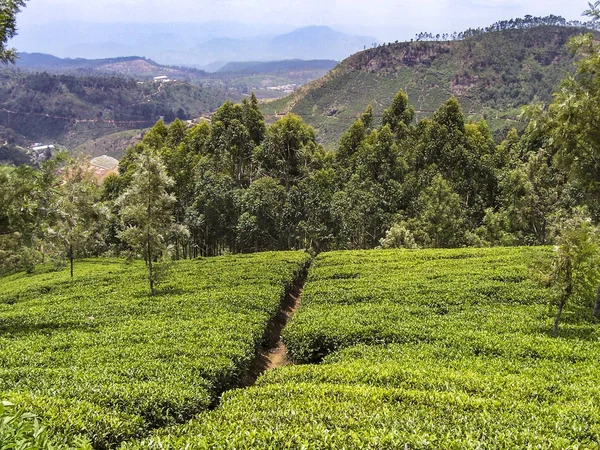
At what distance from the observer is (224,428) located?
9398mm

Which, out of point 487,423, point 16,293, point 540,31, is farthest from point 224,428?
point 540,31

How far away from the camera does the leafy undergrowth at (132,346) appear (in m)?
10.3

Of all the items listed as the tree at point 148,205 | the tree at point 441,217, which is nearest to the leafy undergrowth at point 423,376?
the tree at point 148,205

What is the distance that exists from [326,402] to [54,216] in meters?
15.9

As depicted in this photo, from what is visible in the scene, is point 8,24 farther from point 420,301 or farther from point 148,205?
point 420,301

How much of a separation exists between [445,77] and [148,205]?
155376 mm

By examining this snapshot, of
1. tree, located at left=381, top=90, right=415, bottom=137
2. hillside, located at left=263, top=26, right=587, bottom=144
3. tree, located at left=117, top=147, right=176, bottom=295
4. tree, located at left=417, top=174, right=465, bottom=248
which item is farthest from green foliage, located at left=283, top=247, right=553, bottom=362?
hillside, located at left=263, top=26, right=587, bottom=144

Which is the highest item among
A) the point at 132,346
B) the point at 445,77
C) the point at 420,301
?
the point at 445,77

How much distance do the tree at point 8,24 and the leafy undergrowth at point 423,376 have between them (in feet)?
58.4

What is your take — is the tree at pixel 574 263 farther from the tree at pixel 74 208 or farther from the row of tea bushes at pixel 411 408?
the tree at pixel 74 208

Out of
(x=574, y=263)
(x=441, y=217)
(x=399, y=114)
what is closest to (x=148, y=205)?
(x=574, y=263)

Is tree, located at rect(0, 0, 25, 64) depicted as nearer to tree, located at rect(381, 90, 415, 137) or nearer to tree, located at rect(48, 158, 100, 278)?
tree, located at rect(48, 158, 100, 278)

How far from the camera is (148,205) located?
22.9 m

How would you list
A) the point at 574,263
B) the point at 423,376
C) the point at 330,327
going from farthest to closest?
1. the point at 330,327
2. the point at 574,263
3. the point at 423,376
